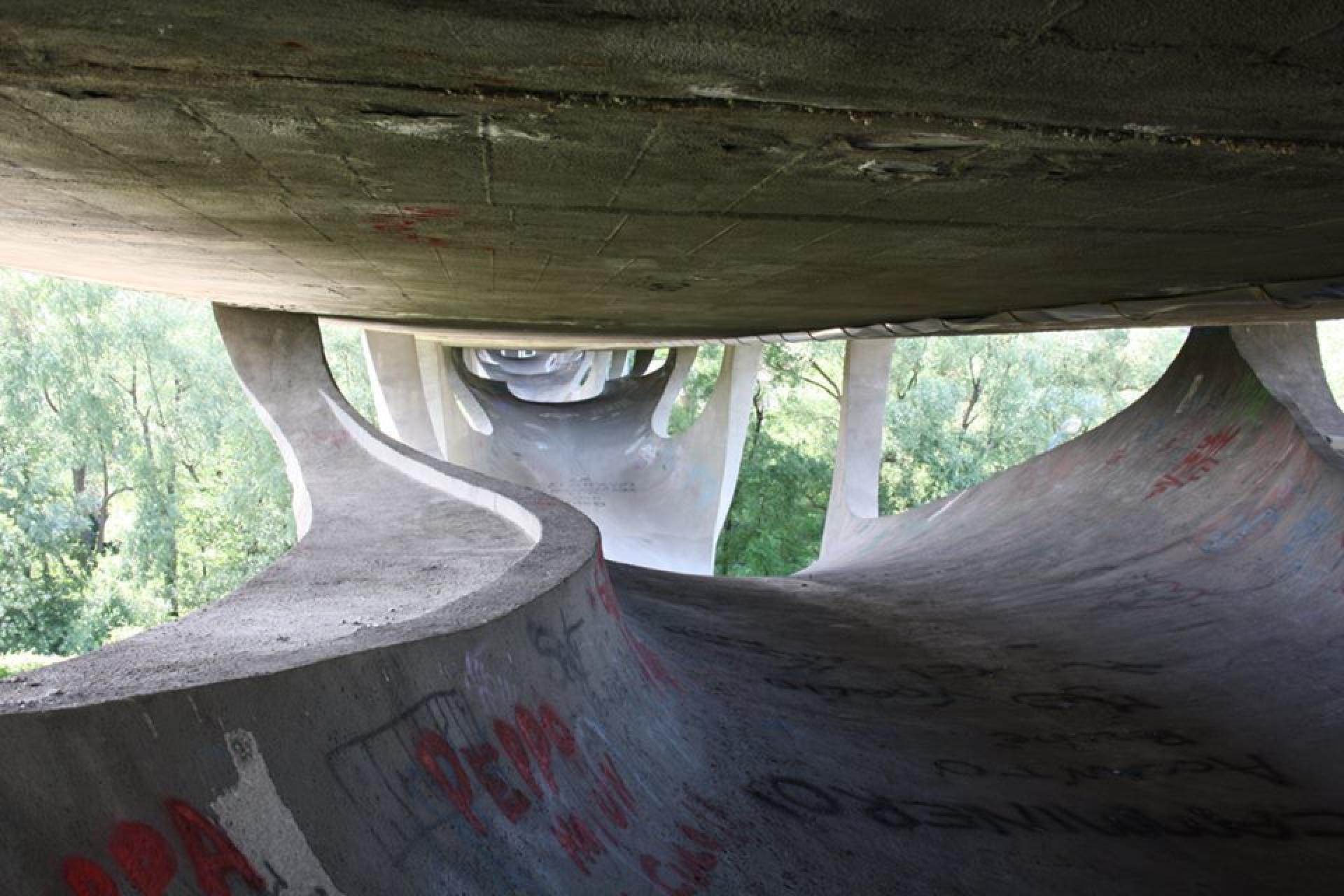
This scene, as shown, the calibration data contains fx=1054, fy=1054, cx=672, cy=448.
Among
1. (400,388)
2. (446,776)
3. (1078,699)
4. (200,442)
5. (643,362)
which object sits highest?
(643,362)

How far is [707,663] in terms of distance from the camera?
316 inches

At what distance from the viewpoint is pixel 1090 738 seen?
294 inches

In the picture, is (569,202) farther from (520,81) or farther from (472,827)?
(472,827)

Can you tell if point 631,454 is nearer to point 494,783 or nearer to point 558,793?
point 558,793

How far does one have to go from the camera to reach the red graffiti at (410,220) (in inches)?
216

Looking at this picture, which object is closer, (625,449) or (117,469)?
(625,449)

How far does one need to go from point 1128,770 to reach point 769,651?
10.3 ft

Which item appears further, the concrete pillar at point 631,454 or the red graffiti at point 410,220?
the concrete pillar at point 631,454

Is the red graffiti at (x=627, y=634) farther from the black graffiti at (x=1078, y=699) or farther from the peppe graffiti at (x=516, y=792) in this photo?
the black graffiti at (x=1078, y=699)

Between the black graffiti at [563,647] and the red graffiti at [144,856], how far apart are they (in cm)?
221

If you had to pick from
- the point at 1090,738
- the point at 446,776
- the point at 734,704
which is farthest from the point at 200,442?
the point at 446,776

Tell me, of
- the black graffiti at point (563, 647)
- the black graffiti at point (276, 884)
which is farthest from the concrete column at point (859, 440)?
the black graffiti at point (276, 884)

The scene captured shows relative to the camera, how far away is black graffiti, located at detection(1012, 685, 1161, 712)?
812cm

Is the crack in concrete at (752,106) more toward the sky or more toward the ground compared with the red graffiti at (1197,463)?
→ more toward the sky
